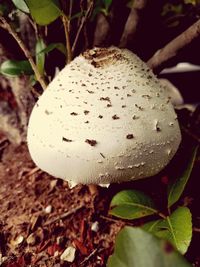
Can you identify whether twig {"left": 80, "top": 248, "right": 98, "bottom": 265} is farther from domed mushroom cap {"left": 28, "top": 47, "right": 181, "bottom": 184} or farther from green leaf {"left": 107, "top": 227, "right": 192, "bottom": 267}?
green leaf {"left": 107, "top": 227, "right": 192, "bottom": 267}

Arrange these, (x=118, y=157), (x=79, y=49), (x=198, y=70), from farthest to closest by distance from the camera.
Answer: (x=198, y=70) → (x=79, y=49) → (x=118, y=157)

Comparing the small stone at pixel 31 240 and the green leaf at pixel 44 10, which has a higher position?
the green leaf at pixel 44 10

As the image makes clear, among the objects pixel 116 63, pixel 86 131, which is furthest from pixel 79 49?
pixel 86 131

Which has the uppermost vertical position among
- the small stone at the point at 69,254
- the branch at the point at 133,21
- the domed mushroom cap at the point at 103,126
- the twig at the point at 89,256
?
the branch at the point at 133,21

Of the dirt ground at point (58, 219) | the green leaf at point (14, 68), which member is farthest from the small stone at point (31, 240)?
the green leaf at point (14, 68)

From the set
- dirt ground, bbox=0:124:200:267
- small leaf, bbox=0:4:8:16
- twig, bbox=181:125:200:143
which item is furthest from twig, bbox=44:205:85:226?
small leaf, bbox=0:4:8:16

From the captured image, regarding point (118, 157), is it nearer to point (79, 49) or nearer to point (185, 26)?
point (79, 49)

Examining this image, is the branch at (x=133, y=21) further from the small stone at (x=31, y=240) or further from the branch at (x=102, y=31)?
the small stone at (x=31, y=240)
